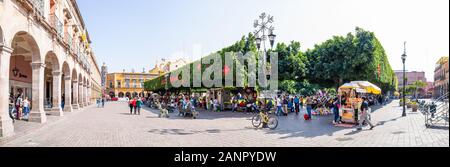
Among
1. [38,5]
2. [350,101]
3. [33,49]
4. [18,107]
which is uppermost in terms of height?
[38,5]

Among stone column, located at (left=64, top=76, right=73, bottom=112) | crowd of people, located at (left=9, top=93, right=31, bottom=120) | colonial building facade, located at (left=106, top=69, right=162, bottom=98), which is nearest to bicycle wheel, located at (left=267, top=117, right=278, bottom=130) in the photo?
crowd of people, located at (left=9, top=93, right=31, bottom=120)

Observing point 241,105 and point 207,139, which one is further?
point 241,105

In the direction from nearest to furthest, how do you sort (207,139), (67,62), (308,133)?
(207,139) < (308,133) < (67,62)

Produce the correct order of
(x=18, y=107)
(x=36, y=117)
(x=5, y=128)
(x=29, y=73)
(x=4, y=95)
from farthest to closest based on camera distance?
1. (x=29, y=73)
2. (x=18, y=107)
3. (x=36, y=117)
4. (x=4, y=95)
5. (x=5, y=128)

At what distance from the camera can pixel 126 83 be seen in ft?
289

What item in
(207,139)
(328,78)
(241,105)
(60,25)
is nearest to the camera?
(207,139)

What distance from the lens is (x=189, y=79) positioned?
86.0 ft

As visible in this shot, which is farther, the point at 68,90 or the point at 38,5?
the point at 68,90

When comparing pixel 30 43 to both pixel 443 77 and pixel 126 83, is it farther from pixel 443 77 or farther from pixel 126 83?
pixel 443 77

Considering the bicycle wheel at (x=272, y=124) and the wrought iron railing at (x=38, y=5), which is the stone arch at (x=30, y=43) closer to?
the wrought iron railing at (x=38, y=5)

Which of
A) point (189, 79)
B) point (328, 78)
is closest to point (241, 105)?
point (189, 79)

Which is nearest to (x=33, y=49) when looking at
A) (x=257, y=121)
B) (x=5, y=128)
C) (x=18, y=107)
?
(x=18, y=107)

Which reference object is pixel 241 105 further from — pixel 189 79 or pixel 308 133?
pixel 308 133
